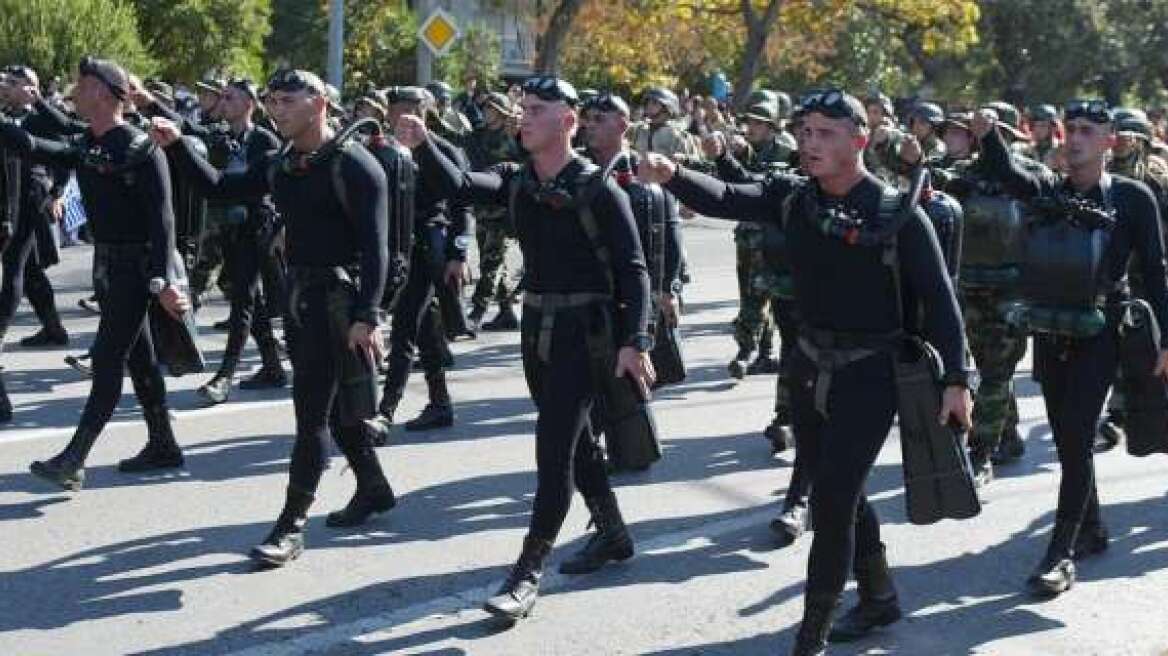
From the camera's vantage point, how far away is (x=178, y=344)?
7398mm

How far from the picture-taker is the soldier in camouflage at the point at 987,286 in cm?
816

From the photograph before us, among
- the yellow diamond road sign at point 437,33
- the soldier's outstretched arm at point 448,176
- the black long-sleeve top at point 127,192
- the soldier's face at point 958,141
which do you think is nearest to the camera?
the soldier's outstretched arm at point 448,176

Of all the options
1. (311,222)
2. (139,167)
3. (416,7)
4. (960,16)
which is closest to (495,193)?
(311,222)

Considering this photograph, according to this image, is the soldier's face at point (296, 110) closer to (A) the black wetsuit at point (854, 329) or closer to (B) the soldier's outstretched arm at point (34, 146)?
(A) the black wetsuit at point (854, 329)

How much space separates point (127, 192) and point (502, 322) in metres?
6.18

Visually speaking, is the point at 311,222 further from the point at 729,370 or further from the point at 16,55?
the point at 16,55

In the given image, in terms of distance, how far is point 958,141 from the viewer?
8.54 metres

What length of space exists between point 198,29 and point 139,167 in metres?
21.5

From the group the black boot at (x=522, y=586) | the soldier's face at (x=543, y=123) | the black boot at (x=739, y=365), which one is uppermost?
the soldier's face at (x=543, y=123)

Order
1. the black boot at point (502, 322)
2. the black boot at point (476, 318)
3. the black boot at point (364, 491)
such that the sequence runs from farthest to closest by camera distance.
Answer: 1. the black boot at point (502, 322)
2. the black boot at point (476, 318)
3. the black boot at point (364, 491)

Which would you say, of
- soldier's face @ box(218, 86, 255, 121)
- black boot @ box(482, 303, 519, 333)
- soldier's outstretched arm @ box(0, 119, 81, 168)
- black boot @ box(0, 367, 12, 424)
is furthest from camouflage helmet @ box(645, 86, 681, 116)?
black boot @ box(0, 367, 12, 424)

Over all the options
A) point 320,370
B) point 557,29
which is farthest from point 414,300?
point 557,29

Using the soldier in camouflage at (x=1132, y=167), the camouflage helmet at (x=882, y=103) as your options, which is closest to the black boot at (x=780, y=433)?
the soldier in camouflage at (x=1132, y=167)

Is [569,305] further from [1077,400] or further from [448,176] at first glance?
[1077,400]
